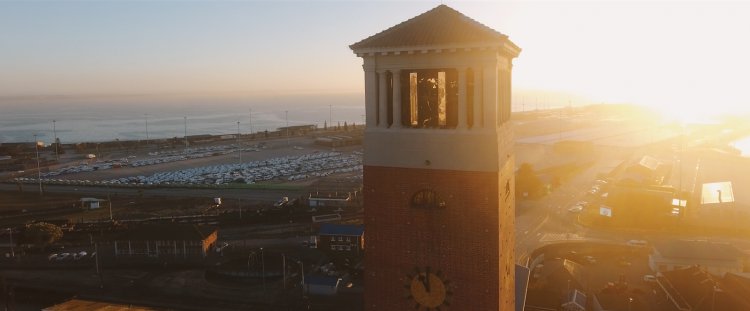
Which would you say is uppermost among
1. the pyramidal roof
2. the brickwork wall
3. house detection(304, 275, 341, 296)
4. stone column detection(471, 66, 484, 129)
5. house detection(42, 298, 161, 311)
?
the pyramidal roof

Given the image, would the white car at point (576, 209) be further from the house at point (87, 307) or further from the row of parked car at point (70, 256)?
the row of parked car at point (70, 256)

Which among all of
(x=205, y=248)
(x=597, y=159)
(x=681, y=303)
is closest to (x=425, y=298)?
(x=681, y=303)

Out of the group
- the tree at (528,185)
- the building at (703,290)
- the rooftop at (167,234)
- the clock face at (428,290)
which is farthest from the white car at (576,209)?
the clock face at (428,290)

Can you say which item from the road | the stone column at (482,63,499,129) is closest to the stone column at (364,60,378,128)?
the stone column at (482,63,499,129)

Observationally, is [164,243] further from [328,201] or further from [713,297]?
[713,297]

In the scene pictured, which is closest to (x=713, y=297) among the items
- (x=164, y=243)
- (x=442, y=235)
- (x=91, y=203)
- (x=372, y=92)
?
(x=442, y=235)

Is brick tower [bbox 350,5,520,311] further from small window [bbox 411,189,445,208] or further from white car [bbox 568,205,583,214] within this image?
white car [bbox 568,205,583,214]
